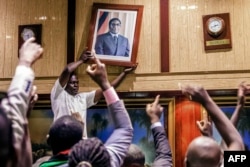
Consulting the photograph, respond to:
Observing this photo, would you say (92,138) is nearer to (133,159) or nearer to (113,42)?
(133,159)

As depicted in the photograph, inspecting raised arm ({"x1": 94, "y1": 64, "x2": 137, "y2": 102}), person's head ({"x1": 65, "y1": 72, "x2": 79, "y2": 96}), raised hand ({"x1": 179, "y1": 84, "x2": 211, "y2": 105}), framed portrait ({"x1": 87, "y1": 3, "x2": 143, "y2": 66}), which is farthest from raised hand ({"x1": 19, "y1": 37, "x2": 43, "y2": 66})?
framed portrait ({"x1": 87, "y1": 3, "x2": 143, "y2": 66})

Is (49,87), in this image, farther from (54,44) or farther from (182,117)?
(182,117)

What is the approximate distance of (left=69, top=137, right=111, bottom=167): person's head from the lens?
5.98 feet

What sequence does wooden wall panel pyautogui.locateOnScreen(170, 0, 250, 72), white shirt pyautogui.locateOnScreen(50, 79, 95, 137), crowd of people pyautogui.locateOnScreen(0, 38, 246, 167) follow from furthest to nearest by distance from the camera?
wooden wall panel pyautogui.locateOnScreen(170, 0, 250, 72)
white shirt pyautogui.locateOnScreen(50, 79, 95, 137)
crowd of people pyautogui.locateOnScreen(0, 38, 246, 167)

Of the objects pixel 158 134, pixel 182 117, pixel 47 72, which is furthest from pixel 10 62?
pixel 158 134

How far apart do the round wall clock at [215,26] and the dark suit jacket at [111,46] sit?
Result: 1106 millimetres

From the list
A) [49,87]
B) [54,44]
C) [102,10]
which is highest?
[102,10]

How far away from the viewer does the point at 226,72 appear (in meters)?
5.94

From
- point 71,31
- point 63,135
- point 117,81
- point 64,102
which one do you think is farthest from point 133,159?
point 71,31

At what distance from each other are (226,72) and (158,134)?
3.46m

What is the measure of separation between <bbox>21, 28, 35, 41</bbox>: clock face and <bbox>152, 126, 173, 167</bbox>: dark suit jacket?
413 centimetres

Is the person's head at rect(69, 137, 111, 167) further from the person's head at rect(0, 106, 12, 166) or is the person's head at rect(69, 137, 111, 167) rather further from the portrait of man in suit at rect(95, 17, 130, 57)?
the portrait of man in suit at rect(95, 17, 130, 57)

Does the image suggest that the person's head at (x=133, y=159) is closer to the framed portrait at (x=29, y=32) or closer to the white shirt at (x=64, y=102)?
the white shirt at (x=64, y=102)

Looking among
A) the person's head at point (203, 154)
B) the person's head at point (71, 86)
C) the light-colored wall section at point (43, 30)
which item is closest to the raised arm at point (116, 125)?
the person's head at point (203, 154)
